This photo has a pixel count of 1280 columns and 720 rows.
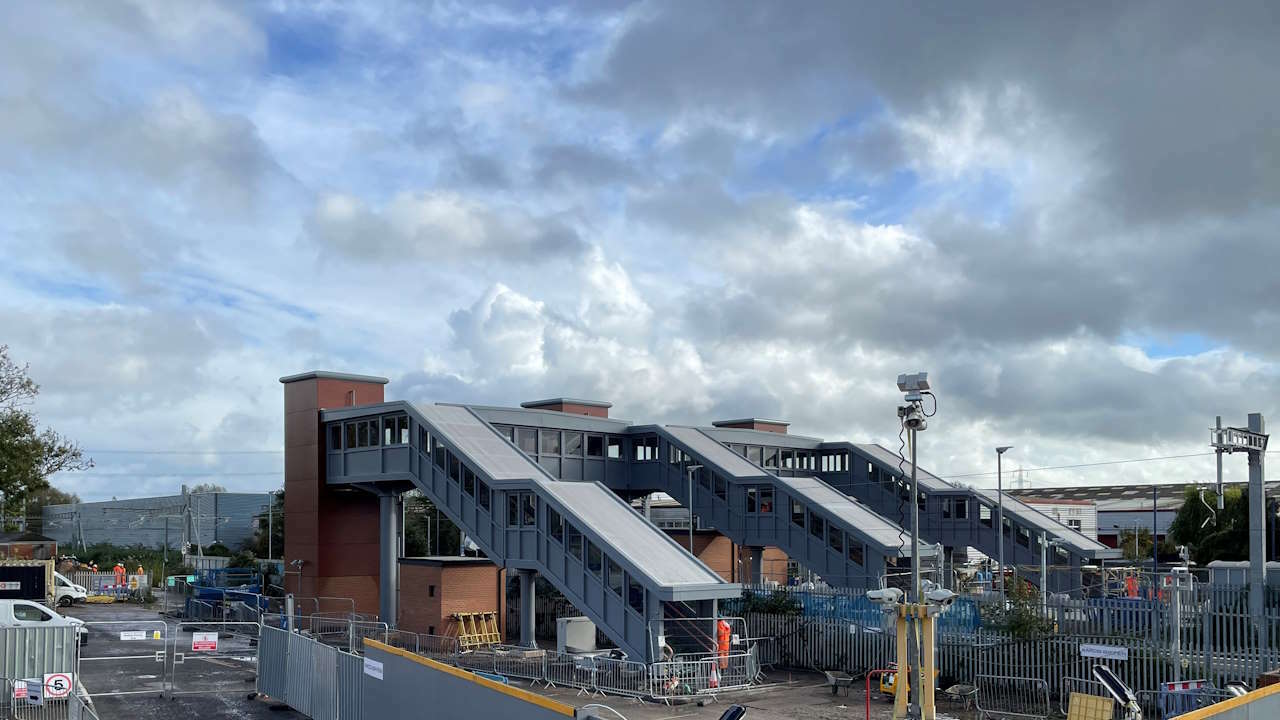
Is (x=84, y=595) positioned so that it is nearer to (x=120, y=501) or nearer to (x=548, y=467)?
(x=548, y=467)

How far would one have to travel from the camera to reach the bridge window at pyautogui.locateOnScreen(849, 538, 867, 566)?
1572 inches

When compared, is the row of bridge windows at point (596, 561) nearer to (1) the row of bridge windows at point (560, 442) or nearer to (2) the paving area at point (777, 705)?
(2) the paving area at point (777, 705)

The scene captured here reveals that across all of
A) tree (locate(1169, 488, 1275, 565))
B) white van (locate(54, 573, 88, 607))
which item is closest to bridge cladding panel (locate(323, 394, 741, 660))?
white van (locate(54, 573, 88, 607))

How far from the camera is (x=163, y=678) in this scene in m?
26.7

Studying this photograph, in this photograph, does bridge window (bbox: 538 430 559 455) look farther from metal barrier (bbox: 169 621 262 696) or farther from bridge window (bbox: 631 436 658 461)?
metal barrier (bbox: 169 621 262 696)

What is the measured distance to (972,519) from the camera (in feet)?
157

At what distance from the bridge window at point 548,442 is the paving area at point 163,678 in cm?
1286

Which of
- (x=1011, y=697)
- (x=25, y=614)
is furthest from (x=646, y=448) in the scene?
(x=25, y=614)

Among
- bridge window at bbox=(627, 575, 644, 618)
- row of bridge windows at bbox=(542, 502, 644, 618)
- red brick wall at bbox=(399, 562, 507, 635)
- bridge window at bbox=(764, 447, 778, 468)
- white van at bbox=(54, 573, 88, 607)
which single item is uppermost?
bridge window at bbox=(764, 447, 778, 468)

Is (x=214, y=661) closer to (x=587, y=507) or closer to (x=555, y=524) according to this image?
(x=555, y=524)

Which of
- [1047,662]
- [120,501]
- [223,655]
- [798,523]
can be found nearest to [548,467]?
[798,523]

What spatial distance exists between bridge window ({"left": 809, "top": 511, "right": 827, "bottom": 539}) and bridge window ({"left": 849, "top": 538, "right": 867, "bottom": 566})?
52.7 inches

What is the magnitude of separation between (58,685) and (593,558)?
14.1 meters

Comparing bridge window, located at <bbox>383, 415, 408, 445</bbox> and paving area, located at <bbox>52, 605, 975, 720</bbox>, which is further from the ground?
bridge window, located at <bbox>383, 415, 408, 445</bbox>
